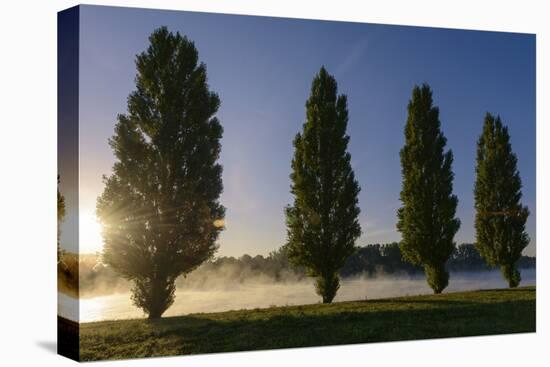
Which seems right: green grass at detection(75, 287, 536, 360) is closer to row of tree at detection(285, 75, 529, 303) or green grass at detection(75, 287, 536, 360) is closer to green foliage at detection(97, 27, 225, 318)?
row of tree at detection(285, 75, 529, 303)

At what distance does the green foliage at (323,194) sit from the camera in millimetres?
19938

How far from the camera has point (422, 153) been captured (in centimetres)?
2164

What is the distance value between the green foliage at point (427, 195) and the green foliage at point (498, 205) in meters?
0.76

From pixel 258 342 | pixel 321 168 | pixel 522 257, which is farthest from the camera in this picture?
pixel 522 257

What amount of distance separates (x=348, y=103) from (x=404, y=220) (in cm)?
314

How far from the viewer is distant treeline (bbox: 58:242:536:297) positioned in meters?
17.1

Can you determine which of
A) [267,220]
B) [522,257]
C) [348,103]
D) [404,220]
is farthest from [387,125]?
[522,257]

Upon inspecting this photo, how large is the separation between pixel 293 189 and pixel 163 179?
3.07m

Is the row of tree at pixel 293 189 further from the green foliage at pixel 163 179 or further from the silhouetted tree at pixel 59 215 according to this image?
the silhouetted tree at pixel 59 215

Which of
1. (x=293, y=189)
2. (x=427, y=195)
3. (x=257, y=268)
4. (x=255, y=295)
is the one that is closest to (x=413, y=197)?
(x=427, y=195)

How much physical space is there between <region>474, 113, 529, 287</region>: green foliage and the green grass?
38.7 inches

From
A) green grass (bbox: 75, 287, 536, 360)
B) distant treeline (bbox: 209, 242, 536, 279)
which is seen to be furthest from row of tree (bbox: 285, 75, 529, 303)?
green grass (bbox: 75, 287, 536, 360)

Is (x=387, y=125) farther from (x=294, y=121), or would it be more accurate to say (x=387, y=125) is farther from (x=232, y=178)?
(x=232, y=178)

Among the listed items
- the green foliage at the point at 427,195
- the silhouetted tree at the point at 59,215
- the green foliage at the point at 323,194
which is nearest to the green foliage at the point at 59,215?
the silhouetted tree at the point at 59,215
